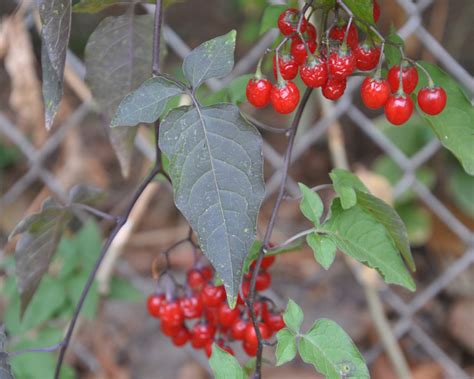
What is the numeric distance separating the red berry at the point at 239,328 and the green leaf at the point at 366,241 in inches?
6.5

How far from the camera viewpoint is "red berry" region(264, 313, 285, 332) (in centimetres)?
85

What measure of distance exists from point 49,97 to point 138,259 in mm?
1338

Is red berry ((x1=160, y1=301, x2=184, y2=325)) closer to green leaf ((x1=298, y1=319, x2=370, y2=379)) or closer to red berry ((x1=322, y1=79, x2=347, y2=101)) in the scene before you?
green leaf ((x1=298, y1=319, x2=370, y2=379))

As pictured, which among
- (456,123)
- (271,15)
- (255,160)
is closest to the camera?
(255,160)

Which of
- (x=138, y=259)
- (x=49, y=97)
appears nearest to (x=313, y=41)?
(x=49, y=97)

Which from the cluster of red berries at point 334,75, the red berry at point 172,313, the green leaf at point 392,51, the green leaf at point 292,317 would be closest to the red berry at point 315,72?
the cluster of red berries at point 334,75

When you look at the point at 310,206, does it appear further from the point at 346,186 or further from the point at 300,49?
the point at 300,49

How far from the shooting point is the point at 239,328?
845 mm

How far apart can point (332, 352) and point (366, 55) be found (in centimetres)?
28

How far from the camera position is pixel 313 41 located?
0.74m

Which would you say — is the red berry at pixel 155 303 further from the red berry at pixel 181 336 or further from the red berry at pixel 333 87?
the red berry at pixel 333 87

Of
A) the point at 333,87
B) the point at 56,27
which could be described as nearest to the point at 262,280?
the point at 333,87

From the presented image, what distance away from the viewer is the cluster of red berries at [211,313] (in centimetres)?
84

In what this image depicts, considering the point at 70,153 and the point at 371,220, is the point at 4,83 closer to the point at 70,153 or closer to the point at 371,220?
the point at 70,153
